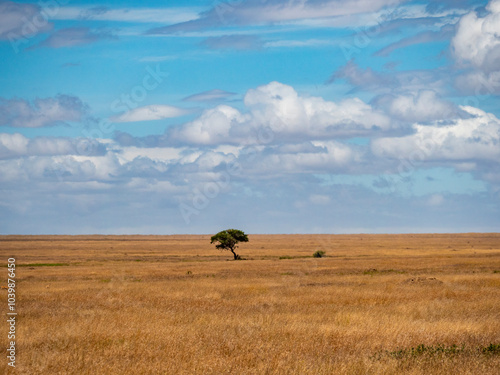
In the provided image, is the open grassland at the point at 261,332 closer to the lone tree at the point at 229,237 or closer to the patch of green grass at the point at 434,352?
the patch of green grass at the point at 434,352

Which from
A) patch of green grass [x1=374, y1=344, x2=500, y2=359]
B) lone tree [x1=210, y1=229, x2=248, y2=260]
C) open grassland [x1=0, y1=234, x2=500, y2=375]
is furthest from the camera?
lone tree [x1=210, y1=229, x2=248, y2=260]

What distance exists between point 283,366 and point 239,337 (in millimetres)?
3968

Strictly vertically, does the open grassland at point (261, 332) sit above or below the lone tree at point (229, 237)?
below

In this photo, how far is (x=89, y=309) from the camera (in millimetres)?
22109

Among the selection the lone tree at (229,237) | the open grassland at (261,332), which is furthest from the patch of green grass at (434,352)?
the lone tree at (229,237)

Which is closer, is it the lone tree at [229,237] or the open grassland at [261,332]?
the open grassland at [261,332]

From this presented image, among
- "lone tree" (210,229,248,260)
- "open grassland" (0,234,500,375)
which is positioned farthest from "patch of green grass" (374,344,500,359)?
"lone tree" (210,229,248,260)

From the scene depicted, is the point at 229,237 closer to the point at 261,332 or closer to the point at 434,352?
the point at 261,332

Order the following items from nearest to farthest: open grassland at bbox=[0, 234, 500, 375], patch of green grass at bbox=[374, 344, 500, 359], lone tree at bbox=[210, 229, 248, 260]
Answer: open grassland at bbox=[0, 234, 500, 375] < patch of green grass at bbox=[374, 344, 500, 359] < lone tree at bbox=[210, 229, 248, 260]

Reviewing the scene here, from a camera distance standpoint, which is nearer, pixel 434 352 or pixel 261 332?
pixel 434 352

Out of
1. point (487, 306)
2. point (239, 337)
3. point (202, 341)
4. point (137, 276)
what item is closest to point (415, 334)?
point (239, 337)

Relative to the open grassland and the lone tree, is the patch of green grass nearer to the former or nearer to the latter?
the open grassland

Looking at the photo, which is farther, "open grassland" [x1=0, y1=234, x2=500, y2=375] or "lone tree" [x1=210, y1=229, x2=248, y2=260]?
"lone tree" [x1=210, y1=229, x2=248, y2=260]

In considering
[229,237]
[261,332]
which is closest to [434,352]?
[261,332]
